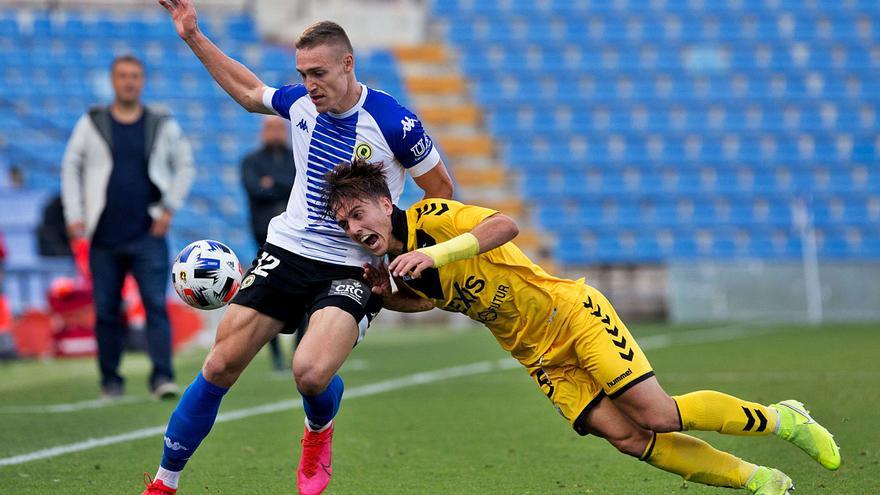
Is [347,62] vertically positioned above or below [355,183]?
above

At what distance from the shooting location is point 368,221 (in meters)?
4.50

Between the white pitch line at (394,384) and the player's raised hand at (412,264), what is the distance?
245cm

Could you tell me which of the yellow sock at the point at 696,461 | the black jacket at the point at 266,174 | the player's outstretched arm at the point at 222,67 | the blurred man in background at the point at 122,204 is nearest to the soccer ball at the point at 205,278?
the player's outstretched arm at the point at 222,67

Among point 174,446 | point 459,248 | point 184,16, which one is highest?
point 184,16

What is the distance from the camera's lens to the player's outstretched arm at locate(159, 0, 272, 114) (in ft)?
16.6

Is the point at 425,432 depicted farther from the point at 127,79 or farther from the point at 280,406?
the point at 127,79

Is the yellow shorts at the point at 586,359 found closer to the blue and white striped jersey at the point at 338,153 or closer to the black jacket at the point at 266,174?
the blue and white striped jersey at the point at 338,153

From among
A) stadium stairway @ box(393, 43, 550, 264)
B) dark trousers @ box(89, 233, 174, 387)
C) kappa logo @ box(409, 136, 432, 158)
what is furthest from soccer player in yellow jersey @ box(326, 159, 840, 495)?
stadium stairway @ box(393, 43, 550, 264)

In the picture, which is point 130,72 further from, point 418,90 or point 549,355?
point 418,90

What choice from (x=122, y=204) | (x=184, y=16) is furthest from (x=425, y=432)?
(x=122, y=204)

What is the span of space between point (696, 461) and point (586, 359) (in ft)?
1.80

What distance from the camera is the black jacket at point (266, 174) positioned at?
1004 cm

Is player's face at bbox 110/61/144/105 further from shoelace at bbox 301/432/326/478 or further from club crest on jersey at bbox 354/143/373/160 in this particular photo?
shoelace at bbox 301/432/326/478

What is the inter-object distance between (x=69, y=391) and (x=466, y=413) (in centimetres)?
345
